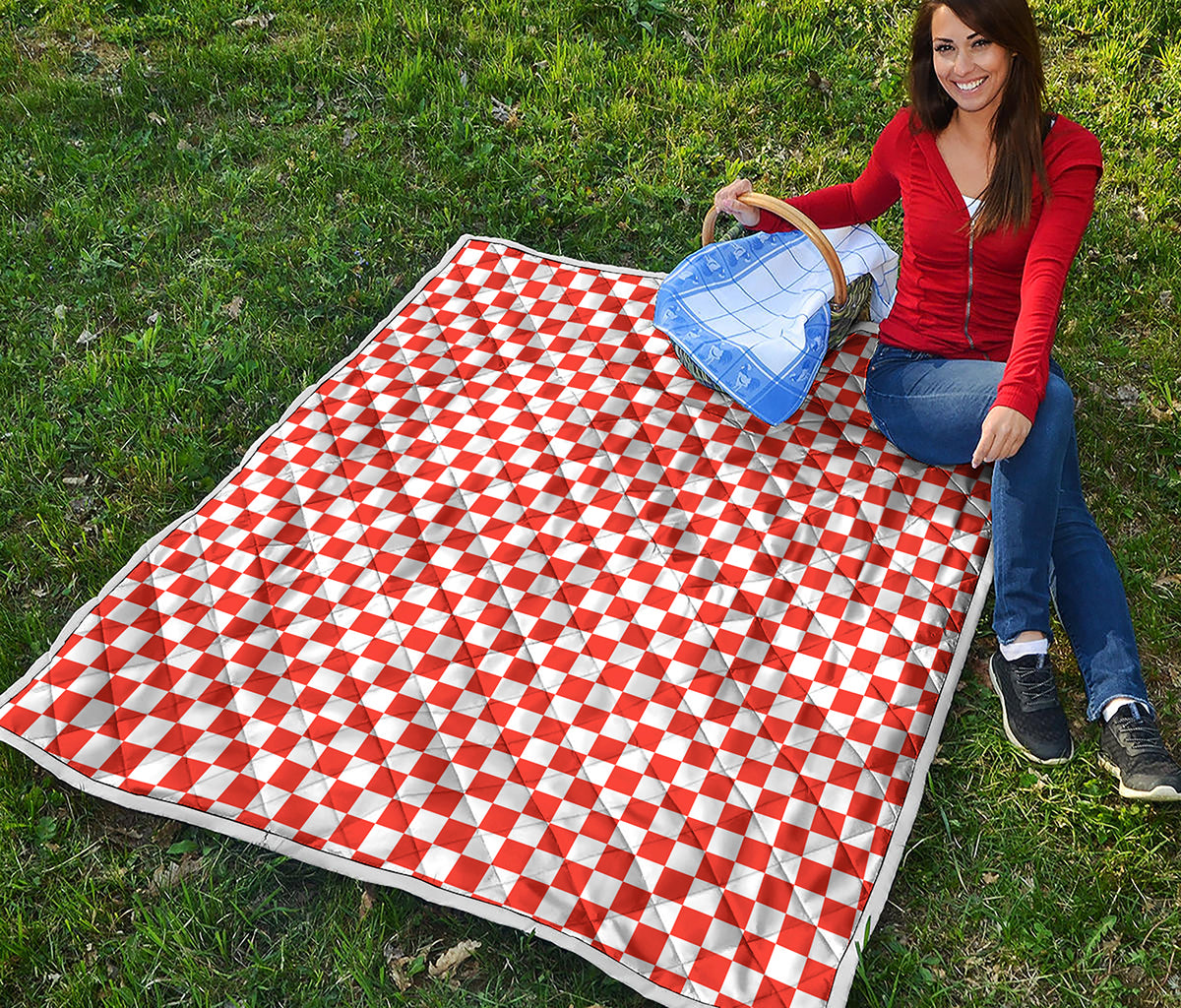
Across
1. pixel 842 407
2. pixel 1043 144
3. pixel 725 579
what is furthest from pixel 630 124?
pixel 725 579

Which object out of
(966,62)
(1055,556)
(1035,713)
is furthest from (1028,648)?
(966,62)

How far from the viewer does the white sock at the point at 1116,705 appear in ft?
8.73

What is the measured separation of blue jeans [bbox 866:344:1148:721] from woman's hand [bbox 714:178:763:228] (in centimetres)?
89

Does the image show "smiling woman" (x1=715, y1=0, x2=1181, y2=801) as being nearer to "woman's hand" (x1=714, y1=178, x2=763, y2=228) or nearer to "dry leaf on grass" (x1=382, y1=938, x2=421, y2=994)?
"woman's hand" (x1=714, y1=178, x2=763, y2=228)

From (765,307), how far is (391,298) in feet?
4.67

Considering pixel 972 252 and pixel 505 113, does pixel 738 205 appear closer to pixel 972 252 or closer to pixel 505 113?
pixel 972 252

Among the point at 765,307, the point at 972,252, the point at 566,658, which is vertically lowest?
the point at 566,658

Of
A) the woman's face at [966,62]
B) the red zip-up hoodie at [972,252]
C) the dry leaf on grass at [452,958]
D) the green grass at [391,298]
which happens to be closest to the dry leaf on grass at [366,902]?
the green grass at [391,298]

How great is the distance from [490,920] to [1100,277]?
3098 mm

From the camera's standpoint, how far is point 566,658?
2.88 meters

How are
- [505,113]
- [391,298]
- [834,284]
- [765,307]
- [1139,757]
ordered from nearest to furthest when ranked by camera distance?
1. [1139,757]
2. [834,284]
3. [765,307]
4. [391,298]
5. [505,113]

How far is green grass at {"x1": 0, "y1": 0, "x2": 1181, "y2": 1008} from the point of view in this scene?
2.44 meters

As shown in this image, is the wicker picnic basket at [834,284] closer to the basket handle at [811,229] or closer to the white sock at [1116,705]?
the basket handle at [811,229]

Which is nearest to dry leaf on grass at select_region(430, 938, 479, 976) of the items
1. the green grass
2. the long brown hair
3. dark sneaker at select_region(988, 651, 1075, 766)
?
the green grass
